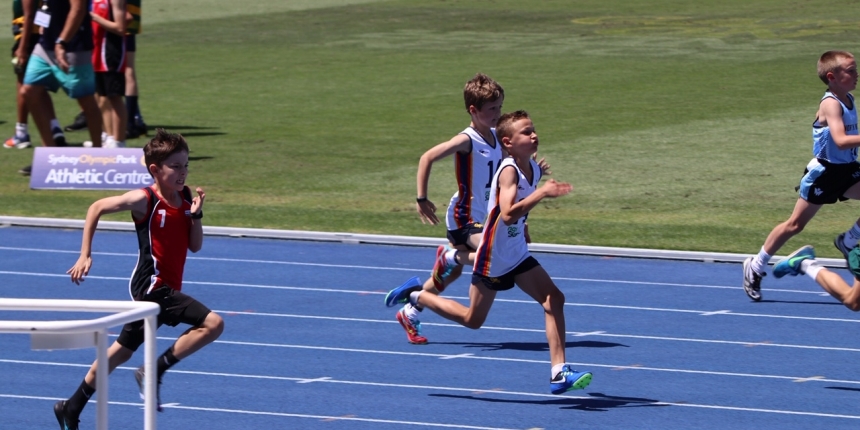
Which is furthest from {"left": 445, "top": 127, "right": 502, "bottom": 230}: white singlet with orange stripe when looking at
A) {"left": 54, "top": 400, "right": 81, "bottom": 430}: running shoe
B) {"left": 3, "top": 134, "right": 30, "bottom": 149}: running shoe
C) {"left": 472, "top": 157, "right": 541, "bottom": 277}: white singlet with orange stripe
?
{"left": 3, "top": 134, "right": 30, "bottom": 149}: running shoe

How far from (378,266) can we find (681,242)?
260 cm

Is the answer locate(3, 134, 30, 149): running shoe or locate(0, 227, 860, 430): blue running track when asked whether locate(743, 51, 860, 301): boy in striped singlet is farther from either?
locate(3, 134, 30, 149): running shoe

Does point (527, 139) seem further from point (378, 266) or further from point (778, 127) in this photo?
point (778, 127)

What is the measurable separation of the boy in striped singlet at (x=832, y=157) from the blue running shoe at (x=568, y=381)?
2588 millimetres

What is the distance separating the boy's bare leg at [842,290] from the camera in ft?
27.3

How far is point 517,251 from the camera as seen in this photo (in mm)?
7625

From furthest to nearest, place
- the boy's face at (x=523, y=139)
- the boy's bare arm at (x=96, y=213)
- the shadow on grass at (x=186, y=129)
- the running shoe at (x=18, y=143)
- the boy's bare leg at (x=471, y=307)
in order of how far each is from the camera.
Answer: the shadow on grass at (x=186, y=129) < the running shoe at (x=18, y=143) < the boy's bare leg at (x=471, y=307) < the boy's face at (x=523, y=139) < the boy's bare arm at (x=96, y=213)

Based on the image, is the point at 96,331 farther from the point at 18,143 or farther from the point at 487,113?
the point at 18,143

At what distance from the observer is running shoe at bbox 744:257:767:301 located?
9961 mm

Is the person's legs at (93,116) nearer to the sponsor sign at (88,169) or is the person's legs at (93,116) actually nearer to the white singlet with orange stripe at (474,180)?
the sponsor sign at (88,169)

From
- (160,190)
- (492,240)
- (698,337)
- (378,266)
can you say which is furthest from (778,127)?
(160,190)

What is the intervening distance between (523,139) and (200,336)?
1.89 m

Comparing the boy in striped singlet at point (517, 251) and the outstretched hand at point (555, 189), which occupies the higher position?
the outstretched hand at point (555, 189)

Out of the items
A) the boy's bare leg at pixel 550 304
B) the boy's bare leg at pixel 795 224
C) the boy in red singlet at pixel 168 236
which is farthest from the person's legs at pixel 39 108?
the boy's bare leg at pixel 550 304
